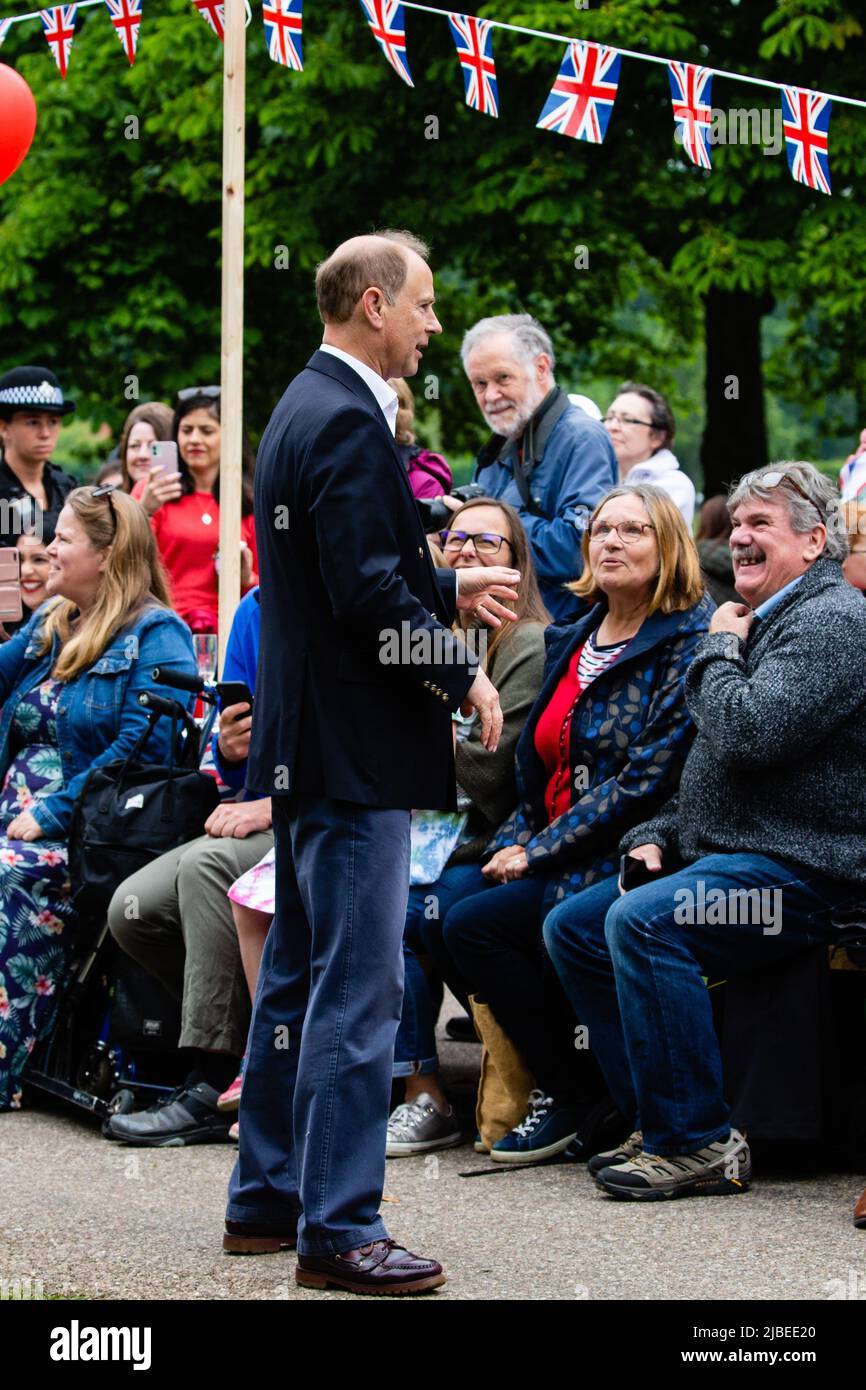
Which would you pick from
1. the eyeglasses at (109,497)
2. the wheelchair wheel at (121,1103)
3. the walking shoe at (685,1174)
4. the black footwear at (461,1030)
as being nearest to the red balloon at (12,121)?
the eyeglasses at (109,497)

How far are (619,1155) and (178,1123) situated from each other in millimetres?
1445

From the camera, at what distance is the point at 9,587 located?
5.63 m

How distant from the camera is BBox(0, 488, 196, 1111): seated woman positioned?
6.58m

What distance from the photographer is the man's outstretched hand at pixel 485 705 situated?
418cm

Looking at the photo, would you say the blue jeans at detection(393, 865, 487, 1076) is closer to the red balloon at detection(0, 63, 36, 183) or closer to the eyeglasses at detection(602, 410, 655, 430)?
the eyeglasses at detection(602, 410, 655, 430)

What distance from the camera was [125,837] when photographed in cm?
637

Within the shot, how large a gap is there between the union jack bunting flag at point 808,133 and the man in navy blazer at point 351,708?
398 cm

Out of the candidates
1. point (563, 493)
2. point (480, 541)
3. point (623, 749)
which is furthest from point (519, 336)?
point (623, 749)

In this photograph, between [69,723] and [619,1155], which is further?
[69,723]

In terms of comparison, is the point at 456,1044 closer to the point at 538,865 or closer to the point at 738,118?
the point at 538,865

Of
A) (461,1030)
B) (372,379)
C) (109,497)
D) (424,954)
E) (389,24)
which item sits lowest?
(461,1030)

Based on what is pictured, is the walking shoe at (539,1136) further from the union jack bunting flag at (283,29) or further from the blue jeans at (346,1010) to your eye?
the union jack bunting flag at (283,29)

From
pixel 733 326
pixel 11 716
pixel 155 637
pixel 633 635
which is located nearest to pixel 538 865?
pixel 633 635

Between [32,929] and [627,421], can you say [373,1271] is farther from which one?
[627,421]
